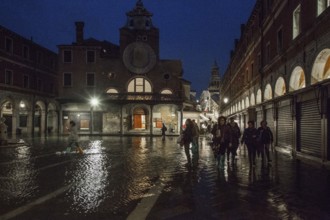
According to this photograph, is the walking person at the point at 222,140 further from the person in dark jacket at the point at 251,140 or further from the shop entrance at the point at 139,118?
the shop entrance at the point at 139,118

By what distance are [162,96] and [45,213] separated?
34.6m

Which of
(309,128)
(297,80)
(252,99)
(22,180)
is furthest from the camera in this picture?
(252,99)

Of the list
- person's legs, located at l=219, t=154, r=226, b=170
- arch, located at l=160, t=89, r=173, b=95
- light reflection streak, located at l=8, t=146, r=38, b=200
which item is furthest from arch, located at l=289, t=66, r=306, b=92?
arch, located at l=160, t=89, r=173, b=95

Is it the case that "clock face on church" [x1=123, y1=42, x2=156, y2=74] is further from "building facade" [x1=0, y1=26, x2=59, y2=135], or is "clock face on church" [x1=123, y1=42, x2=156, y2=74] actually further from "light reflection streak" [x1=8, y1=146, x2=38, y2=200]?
"light reflection streak" [x1=8, y1=146, x2=38, y2=200]

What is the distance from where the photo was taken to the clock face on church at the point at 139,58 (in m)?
41.1

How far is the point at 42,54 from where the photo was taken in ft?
144

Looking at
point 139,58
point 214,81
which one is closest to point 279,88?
point 139,58

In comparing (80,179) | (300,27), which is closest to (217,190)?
(80,179)

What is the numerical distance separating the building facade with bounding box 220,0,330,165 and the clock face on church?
17.9m

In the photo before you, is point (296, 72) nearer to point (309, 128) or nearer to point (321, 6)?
point (309, 128)

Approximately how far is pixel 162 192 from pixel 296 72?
11.4 meters

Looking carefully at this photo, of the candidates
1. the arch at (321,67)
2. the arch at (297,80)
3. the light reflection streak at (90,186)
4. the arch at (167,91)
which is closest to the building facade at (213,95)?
the arch at (167,91)

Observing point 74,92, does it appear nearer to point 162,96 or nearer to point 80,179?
point 162,96

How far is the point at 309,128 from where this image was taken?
14.3 m
